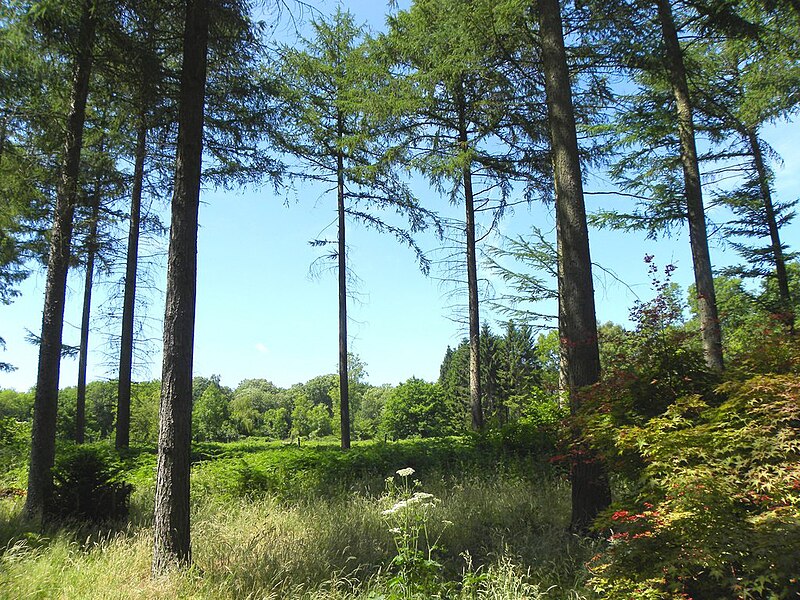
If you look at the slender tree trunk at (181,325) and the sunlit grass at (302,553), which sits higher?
the slender tree trunk at (181,325)

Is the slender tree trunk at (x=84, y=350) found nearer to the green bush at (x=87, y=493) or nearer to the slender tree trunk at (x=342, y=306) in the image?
the slender tree trunk at (x=342, y=306)

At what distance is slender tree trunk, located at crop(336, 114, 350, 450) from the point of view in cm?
1183

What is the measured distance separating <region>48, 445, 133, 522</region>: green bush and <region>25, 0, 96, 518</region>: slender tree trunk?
350mm

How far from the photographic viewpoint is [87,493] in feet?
18.4

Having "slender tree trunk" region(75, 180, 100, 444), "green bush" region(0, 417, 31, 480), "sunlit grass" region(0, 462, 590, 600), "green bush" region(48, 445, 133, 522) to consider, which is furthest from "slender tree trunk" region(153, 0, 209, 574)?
"slender tree trunk" region(75, 180, 100, 444)

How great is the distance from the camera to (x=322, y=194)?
12.6 m

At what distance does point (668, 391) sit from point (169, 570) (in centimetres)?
437

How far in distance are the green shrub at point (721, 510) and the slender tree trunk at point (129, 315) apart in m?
10.7

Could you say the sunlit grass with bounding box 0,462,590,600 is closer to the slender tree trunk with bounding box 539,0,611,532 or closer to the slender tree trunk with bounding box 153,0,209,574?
the slender tree trunk with bounding box 153,0,209,574

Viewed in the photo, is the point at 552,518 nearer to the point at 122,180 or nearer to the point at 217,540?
the point at 217,540

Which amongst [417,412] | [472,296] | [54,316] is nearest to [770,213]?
[472,296]

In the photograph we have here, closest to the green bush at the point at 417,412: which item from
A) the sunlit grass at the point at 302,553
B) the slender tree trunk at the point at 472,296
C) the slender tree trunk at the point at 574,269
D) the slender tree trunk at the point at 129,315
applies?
the slender tree trunk at the point at 472,296

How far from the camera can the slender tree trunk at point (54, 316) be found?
6109mm

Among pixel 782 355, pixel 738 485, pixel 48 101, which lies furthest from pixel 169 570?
pixel 48 101
